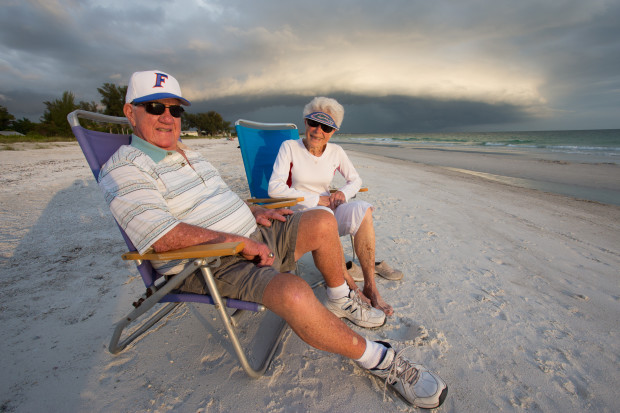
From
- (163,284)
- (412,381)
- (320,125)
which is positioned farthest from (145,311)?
(320,125)

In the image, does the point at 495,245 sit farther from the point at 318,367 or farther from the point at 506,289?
the point at 318,367

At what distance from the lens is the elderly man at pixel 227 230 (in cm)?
142

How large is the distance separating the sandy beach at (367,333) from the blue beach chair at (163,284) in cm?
9

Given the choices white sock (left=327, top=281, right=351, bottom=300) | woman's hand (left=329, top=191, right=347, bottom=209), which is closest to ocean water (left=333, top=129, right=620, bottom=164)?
woman's hand (left=329, top=191, right=347, bottom=209)

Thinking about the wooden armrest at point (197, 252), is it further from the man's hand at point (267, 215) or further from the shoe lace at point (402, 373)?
the shoe lace at point (402, 373)

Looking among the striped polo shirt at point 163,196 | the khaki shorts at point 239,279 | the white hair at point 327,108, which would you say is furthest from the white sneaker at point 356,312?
the white hair at point 327,108

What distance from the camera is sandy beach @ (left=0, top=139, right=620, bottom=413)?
1.50 metres

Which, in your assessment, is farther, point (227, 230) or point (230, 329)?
point (227, 230)

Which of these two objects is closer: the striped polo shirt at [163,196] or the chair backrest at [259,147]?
the striped polo shirt at [163,196]

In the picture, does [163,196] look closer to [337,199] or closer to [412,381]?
[337,199]

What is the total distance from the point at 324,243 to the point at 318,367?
Result: 768 mm

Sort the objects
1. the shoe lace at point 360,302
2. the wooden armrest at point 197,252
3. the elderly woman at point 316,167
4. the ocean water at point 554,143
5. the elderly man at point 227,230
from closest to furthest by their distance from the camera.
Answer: the wooden armrest at point 197,252, the elderly man at point 227,230, the shoe lace at point 360,302, the elderly woman at point 316,167, the ocean water at point 554,143

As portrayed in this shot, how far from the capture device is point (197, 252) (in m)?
1.33

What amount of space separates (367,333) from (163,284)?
1.42m
